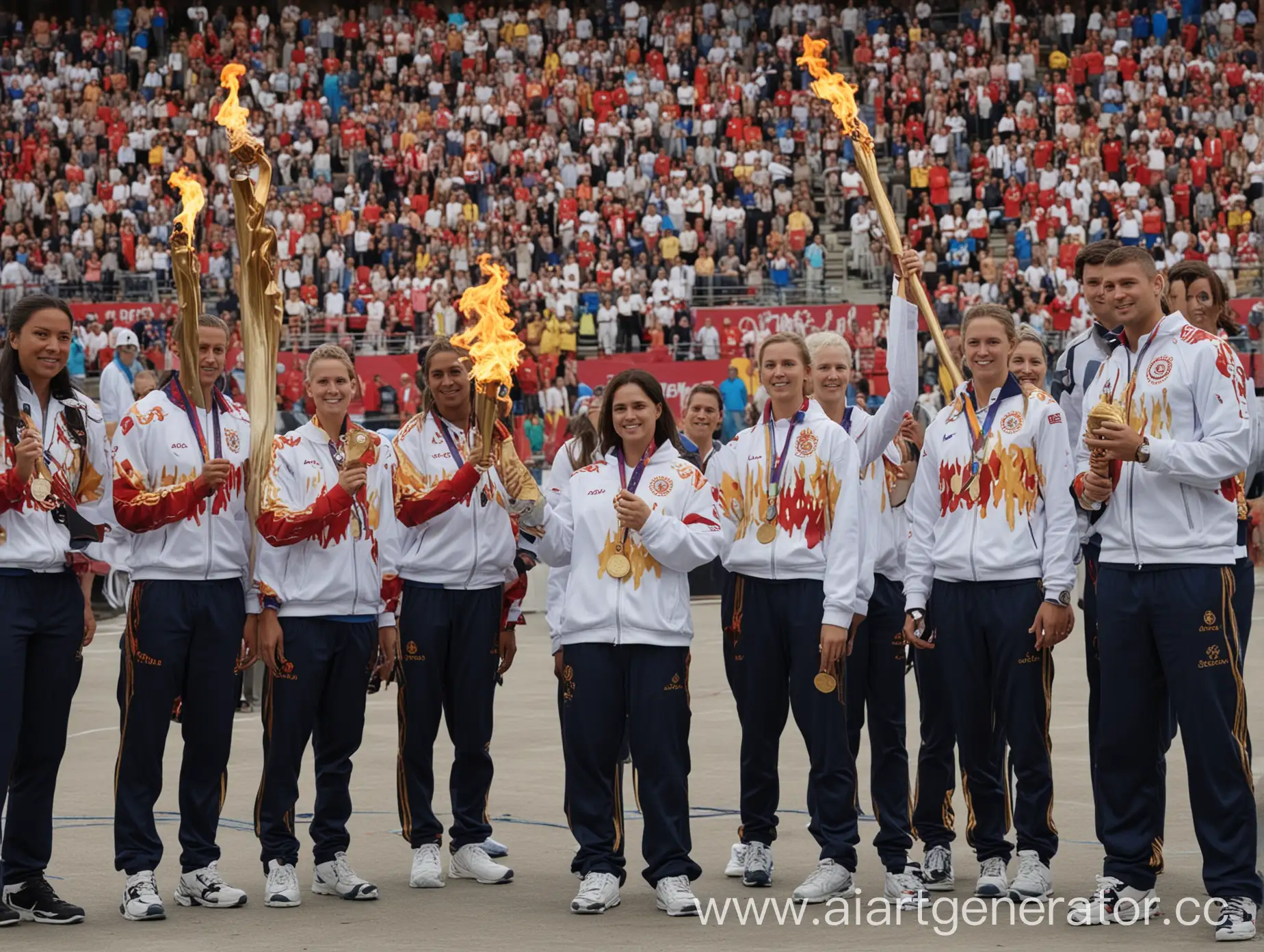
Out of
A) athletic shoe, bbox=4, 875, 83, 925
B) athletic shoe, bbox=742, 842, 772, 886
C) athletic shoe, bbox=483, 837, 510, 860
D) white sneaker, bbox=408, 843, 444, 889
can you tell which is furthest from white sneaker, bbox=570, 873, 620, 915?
athletic shoe, bbox=4, 875, 83, 925

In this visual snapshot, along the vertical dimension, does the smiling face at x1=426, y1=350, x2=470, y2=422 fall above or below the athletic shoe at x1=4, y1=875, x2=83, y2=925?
above

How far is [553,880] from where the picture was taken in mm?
7496

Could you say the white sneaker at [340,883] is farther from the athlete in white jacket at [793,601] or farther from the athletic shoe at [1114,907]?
the athletic shoe at [1114,907]

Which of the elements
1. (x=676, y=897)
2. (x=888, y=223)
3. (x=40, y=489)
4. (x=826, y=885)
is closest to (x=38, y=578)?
(x=40, y=489)

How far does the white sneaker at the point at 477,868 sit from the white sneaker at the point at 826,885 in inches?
48.9

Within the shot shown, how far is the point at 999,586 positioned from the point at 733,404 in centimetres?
1896

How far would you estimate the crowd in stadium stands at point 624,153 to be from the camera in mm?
30312

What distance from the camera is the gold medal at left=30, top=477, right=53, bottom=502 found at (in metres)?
6.65

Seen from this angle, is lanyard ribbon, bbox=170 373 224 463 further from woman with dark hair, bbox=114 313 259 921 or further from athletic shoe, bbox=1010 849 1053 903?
athletic shoe, bbox=1010 849 1053 903

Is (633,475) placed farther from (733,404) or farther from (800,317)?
(800,317)

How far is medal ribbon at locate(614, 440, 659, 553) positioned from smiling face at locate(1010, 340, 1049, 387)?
1637 mm

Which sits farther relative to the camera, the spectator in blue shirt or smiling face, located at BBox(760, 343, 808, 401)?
the spectator in blue shirt

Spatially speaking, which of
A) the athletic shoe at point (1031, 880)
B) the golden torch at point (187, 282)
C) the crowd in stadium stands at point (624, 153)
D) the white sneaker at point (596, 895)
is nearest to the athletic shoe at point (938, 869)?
the athletic shoe at point (1031, 880)

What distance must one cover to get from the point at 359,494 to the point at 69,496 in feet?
3.74
